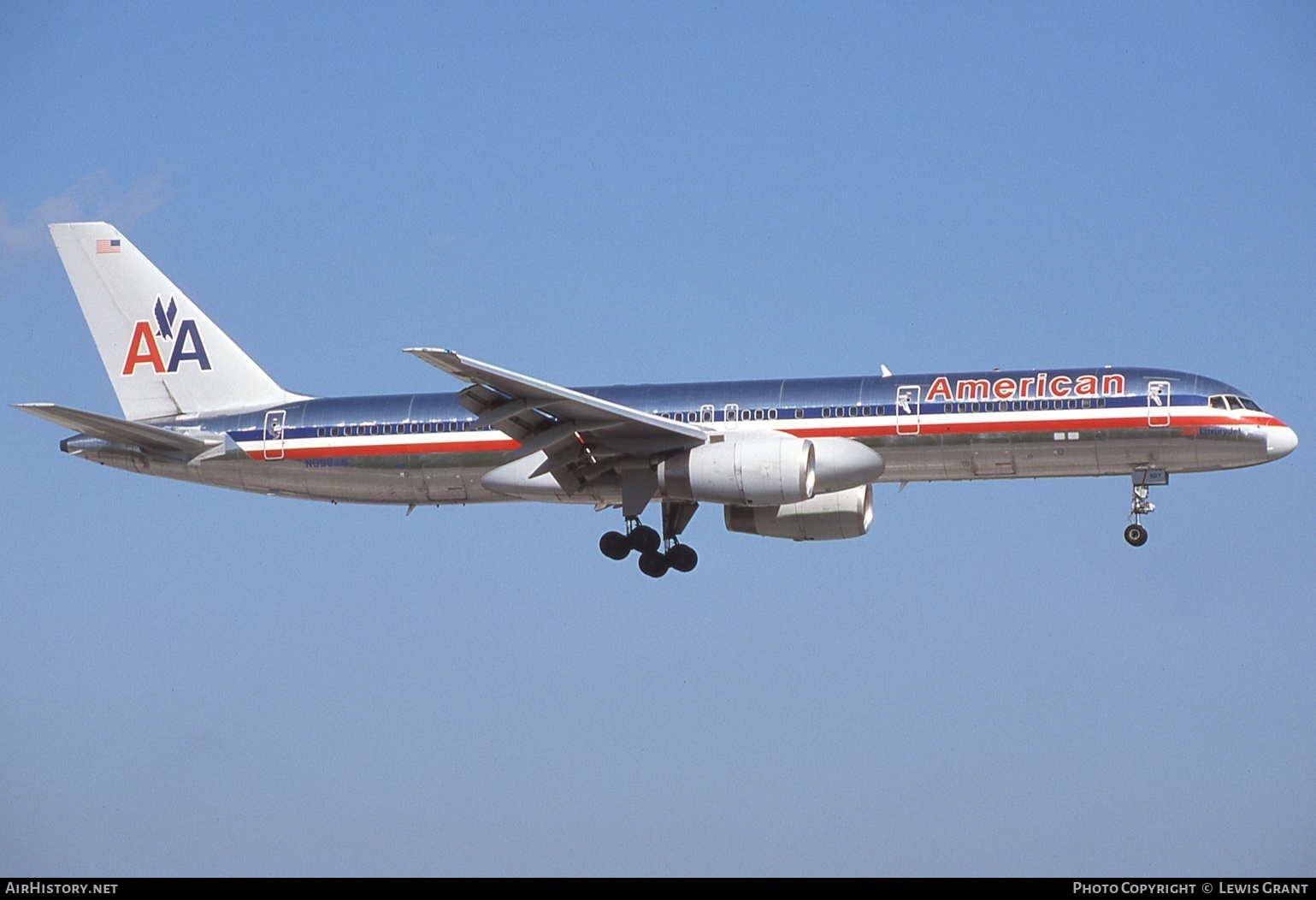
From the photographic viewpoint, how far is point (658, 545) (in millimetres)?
48594

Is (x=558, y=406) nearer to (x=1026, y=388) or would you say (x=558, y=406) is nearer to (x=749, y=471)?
(x=749, y=471)

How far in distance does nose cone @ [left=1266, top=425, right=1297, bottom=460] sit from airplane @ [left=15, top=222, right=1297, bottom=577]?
51 millimetres

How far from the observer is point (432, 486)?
48.2 metres

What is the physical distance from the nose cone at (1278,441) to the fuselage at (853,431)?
0.13ft

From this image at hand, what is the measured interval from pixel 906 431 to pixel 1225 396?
24.3 ft

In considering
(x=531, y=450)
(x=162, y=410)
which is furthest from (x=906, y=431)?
(x=162, y=410)

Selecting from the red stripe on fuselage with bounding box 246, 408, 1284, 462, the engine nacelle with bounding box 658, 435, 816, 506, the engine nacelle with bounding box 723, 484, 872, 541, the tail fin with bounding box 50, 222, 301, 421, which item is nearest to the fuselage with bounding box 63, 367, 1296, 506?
the red stripe on fuselage with bounding box 246, 408, 1284, 462

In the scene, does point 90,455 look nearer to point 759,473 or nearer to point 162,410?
point 162,410

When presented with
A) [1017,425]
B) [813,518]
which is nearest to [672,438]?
[813,518]

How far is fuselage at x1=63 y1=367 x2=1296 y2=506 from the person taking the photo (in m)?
44.2

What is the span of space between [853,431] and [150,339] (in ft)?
66.5

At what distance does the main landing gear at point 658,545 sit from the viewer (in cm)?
4841

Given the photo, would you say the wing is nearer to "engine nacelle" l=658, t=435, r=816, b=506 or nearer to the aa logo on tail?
"engine nacelle" l=658, t=435, r=816, b=506
